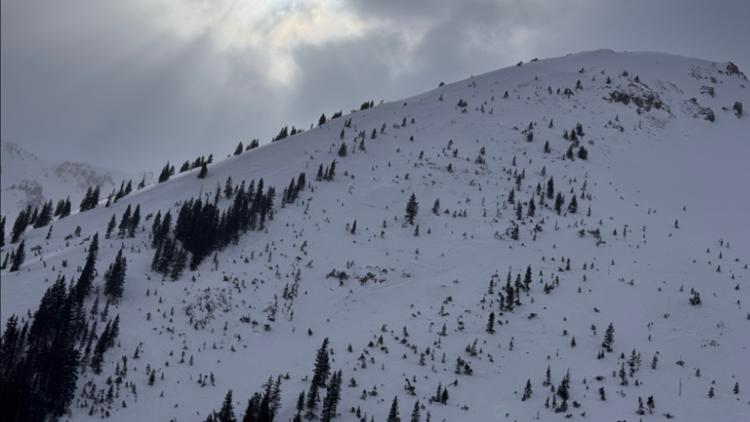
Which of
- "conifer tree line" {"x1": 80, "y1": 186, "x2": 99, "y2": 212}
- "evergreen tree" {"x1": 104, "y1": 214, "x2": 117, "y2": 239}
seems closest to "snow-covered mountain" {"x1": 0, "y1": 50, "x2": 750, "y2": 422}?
"evergreen tree" {"x1": 104, "y1": 214, "x2": 117, "y2": 239}

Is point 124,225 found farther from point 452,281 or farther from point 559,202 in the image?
point 559,202

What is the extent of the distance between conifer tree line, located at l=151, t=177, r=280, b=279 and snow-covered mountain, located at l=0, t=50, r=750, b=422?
101 centimetres

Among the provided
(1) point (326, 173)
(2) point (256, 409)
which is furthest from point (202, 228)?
(2) point (256, 409)

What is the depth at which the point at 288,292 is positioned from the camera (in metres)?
88.1

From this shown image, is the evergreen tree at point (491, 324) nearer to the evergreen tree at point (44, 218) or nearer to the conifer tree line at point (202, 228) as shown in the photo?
the conifer tree line at point (202, 228)

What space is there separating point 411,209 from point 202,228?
33054mm

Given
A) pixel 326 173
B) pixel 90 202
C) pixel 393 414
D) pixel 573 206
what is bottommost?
pixel 393 414

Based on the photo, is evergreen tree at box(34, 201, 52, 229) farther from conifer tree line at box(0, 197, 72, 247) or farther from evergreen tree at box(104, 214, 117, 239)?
evergreen tree at box(104, 214, 117, 239)

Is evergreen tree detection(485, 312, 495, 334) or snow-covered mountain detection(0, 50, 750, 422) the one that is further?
evergreen tree detection(485, 312, 495, 334)

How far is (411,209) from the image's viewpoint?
Result: 108875mm

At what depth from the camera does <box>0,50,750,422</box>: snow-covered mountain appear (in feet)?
220

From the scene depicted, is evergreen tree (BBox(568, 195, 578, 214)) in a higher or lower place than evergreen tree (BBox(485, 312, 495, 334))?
higher

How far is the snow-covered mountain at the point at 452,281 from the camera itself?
66938 millimetres

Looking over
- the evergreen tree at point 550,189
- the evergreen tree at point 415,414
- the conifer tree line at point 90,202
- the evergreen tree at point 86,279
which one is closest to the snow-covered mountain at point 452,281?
the evergreen tree at point 550,189
